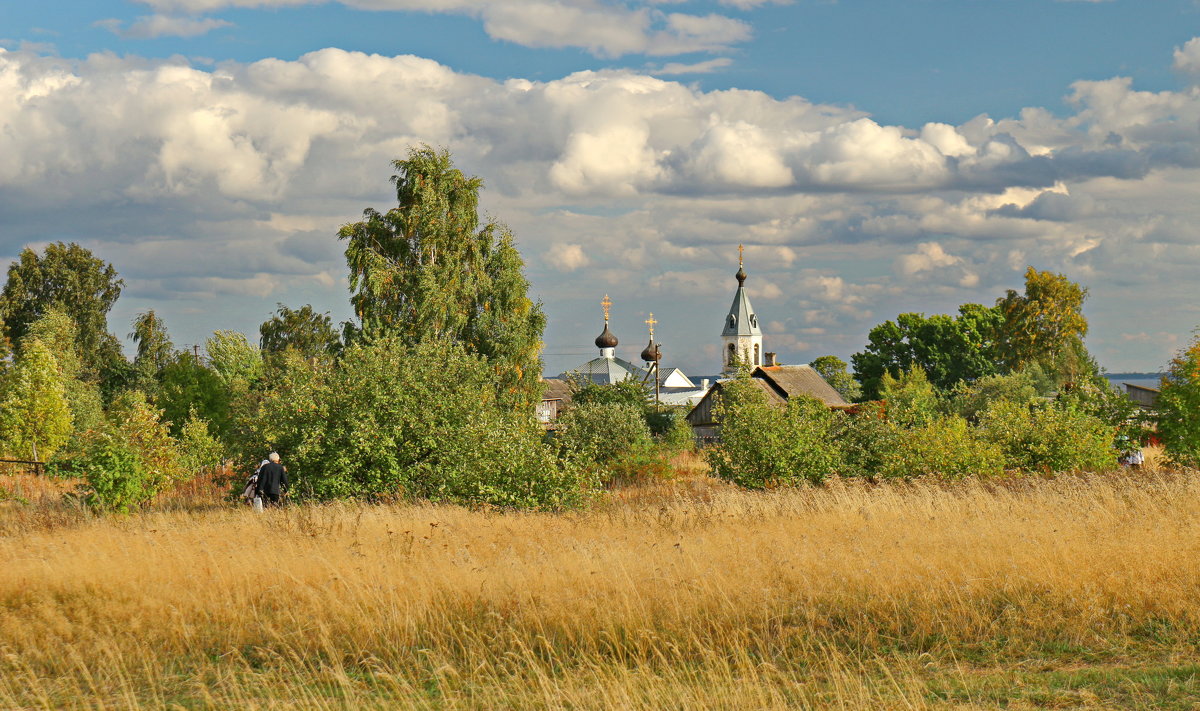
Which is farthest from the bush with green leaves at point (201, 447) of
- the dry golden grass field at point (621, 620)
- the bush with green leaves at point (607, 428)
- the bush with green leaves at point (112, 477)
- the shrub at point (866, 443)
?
the dry golden grass field at point (621, 620)

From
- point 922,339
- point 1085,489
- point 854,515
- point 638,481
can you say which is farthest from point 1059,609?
point 922,339

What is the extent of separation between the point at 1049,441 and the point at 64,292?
5669 centimetres

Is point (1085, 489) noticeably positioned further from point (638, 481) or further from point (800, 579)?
→ point (638, 481)

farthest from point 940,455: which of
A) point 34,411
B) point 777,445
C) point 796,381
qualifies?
point 796,381

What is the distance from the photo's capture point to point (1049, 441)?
22422 mm

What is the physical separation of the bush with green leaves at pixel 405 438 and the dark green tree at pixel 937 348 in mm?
61158

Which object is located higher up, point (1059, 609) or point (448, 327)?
point (448, 327)

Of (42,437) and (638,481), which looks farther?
(42,437)

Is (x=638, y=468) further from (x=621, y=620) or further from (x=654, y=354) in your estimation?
A: (x=654, y=354)

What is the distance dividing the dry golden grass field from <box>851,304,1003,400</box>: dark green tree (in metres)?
67.6

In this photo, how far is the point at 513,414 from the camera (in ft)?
64.5

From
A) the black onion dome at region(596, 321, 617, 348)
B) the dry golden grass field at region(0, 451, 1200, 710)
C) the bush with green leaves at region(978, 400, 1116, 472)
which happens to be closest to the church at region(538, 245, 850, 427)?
the black onion dome at region(596, 321, 617, 348)

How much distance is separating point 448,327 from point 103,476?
57.8 ft

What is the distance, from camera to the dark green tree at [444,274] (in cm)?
3319
